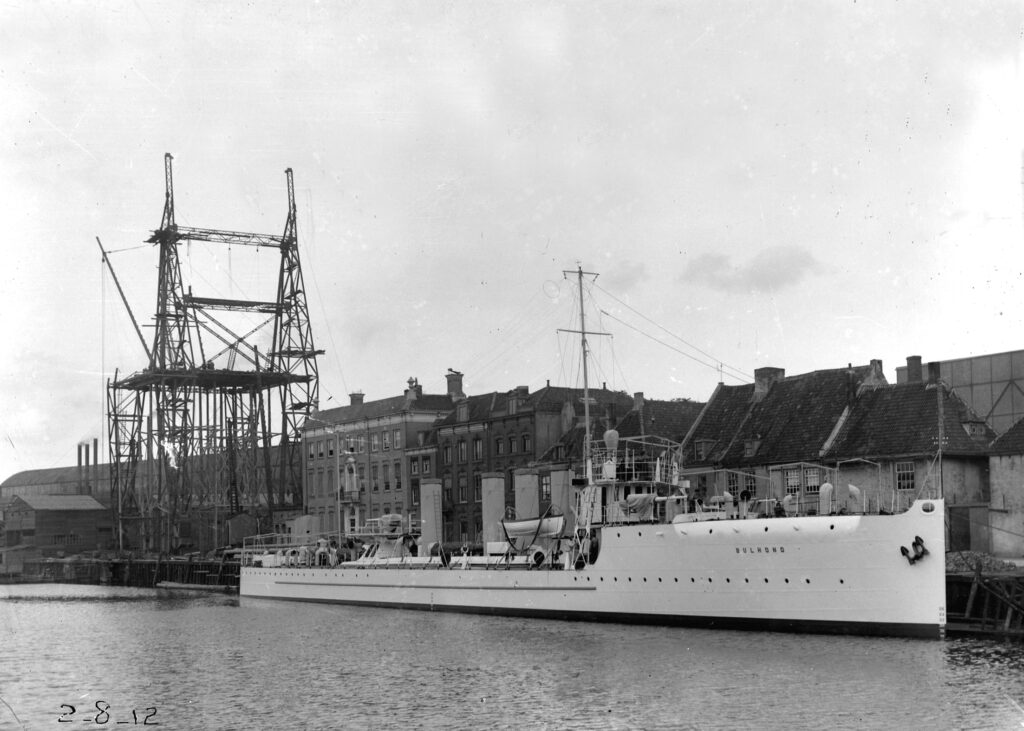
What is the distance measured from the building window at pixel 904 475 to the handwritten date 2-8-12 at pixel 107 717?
3283 cm

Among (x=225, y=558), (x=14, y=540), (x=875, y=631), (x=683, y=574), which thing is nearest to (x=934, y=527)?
(x=875, y=631)

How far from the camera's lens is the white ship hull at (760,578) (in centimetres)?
3597

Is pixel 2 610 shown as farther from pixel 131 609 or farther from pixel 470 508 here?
pixel 470 508

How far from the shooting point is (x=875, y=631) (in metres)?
36.4

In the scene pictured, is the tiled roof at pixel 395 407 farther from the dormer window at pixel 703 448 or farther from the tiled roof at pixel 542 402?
the dormer window at pixel 703 448

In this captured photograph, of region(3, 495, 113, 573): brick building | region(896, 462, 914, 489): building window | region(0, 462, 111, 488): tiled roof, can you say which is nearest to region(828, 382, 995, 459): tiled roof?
region(896, 462, 914, 489): building window

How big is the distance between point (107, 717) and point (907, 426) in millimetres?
36134

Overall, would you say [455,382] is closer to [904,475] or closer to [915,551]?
[904,475]

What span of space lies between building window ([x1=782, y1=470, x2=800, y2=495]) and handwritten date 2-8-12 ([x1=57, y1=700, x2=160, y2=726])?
33.5m

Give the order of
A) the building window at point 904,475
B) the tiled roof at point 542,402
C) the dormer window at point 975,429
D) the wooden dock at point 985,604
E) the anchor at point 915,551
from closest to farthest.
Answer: the anchor at point 915,551
the wooden dock at point 985,604
the building window at point 904,475
the dormer window at point 975,429
the tiled roof at point 542,402

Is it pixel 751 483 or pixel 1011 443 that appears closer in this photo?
pixel 1011 443

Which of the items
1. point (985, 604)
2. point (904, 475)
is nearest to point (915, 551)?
point (985, 604)

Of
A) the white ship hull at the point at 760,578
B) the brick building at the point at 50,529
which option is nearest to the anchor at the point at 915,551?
the white ship hull at the point at 760,578

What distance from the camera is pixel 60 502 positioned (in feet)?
391
